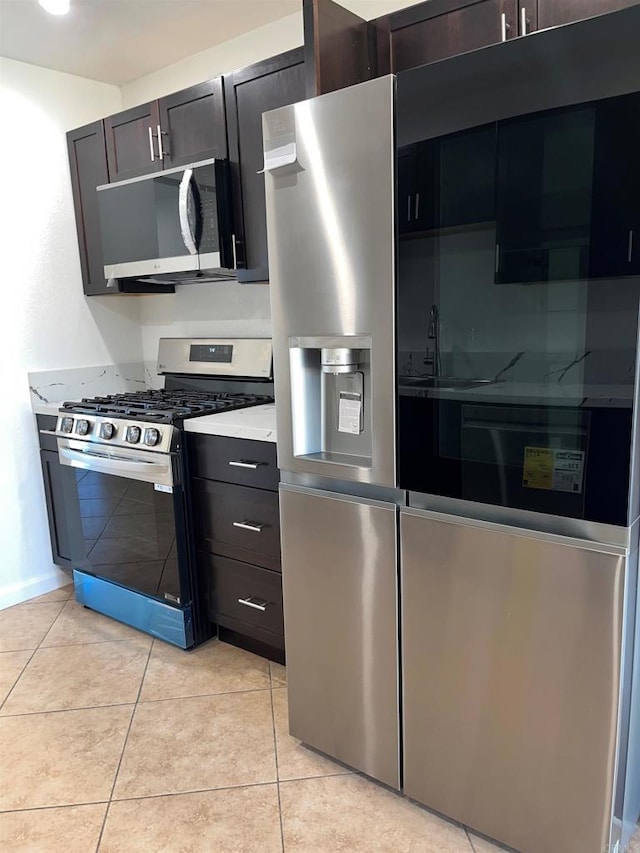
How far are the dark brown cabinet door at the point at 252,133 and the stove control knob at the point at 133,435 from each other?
723mm

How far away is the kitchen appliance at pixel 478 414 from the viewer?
3.88 ft

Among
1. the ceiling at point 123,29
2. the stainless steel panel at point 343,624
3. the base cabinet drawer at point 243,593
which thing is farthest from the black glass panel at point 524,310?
the ceiling at point 123,29

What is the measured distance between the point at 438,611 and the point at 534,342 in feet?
2.22

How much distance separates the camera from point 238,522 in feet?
7.48

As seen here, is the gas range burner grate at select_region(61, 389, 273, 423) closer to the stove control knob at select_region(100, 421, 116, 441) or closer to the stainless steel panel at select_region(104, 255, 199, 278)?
the stove control knob at select_region(100, 421, 116, 441)

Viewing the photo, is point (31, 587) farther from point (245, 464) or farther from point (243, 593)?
point (245, 464)

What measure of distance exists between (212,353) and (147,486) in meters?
0.79

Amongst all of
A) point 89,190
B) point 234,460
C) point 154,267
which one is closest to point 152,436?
point 234,460

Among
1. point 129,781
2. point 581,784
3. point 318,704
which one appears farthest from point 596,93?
point 129,781

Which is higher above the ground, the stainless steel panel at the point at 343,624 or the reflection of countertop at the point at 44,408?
the reflection of countertop at the point at 44,408

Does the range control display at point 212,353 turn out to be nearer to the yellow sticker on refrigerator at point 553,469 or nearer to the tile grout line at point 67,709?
the tile grout line at point 67,709

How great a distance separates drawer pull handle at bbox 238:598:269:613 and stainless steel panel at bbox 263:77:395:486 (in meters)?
0.85

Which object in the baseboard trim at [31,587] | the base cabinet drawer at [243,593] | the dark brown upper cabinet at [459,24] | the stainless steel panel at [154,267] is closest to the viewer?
the dark brown upper cabinet at [459,24]

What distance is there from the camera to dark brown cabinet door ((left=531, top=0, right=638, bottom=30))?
1441 mm
